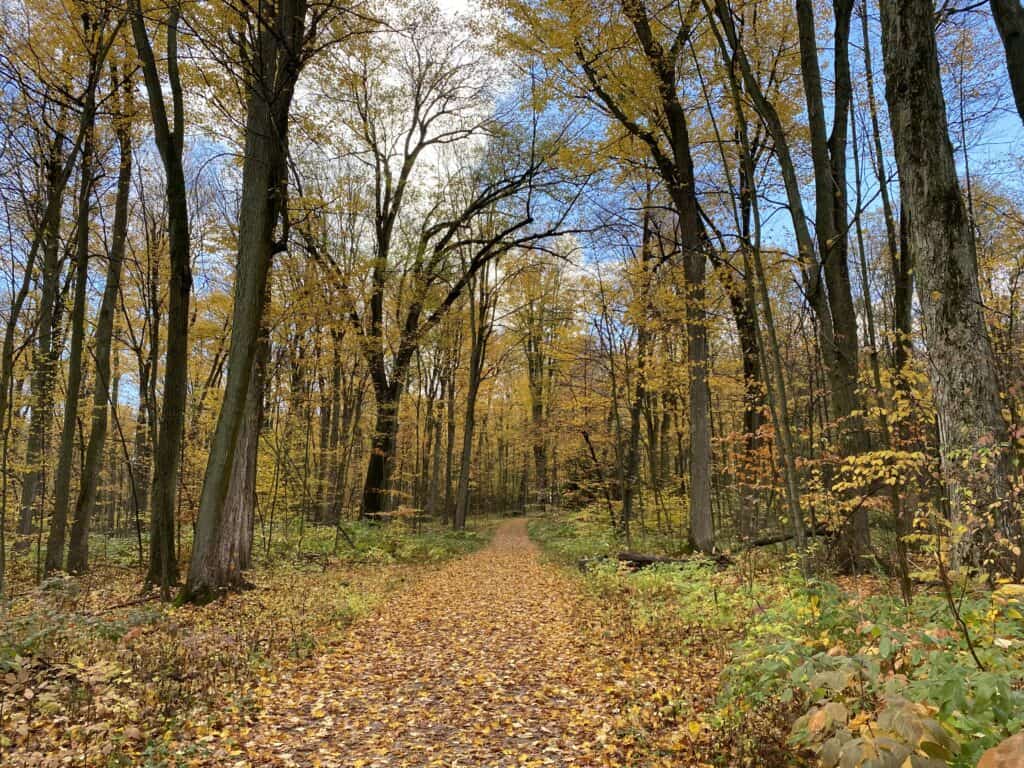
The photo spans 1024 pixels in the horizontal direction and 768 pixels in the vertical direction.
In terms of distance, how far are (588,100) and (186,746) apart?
11283 millimetres

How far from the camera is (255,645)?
5.30 meters

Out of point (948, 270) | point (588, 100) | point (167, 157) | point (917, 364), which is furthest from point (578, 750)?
point (588, 100)

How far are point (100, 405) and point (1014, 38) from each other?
13.9 m

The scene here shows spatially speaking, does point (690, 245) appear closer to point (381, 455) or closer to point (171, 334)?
point (171, 334)

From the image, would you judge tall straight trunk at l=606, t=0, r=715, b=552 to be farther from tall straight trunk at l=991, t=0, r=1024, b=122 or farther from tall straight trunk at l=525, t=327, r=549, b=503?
tall straight trunk at l=525, t=327, r=549, b=503

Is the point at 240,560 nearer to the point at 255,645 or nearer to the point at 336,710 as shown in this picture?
the point at 255,645

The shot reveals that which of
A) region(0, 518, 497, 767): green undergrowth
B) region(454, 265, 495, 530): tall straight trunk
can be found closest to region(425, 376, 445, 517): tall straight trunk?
region(454, 265, 495, 530): tall straight trunk

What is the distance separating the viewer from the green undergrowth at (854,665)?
1.80 m

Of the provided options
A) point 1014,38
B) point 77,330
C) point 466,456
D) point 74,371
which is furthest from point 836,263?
point 466,456

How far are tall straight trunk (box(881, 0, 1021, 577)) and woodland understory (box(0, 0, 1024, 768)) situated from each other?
3 centimetres

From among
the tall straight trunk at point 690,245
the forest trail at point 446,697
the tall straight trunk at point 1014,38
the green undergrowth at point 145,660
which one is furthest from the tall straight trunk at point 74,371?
the tall straight trunk at point 1014,38

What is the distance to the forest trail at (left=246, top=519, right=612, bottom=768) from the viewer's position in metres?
3.56

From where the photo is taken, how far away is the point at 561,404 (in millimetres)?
16547

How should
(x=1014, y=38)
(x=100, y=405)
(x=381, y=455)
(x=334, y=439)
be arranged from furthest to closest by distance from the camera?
(x=334, y=439) < (x=381, y=455) < (x=100, y=405) < (x=1014, y=38)
